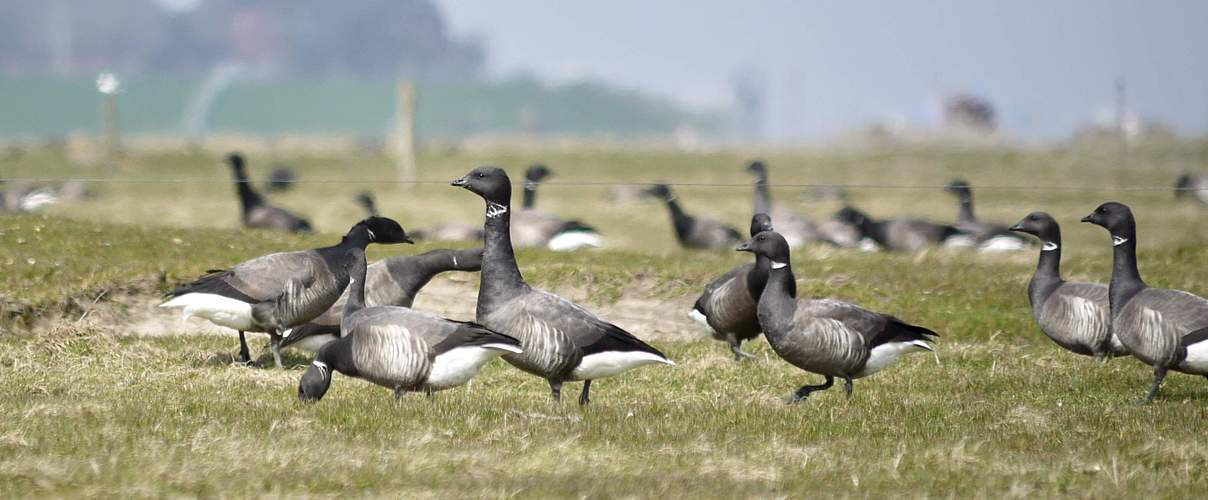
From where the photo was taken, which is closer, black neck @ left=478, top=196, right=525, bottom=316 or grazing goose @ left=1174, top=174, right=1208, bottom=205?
black neck @ left=478, top=196, right=525, bottom=316

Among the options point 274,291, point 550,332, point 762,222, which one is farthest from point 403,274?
point 762,222

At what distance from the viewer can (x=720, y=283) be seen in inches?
640

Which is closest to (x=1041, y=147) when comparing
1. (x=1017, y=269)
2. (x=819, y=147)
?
(x=819, y=147)

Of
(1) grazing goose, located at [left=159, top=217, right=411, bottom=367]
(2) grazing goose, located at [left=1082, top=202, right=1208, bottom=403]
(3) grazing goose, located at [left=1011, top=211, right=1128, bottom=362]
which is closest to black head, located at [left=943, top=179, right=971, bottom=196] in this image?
(3) grazing goose, located at [left=1011, top=211, right=1128, bottom=362]

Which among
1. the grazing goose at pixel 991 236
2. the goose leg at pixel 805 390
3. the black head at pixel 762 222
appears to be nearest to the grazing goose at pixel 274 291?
the goose leg at pixel 805 390

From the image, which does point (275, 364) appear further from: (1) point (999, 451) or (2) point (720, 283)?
(1) point (999, 451)

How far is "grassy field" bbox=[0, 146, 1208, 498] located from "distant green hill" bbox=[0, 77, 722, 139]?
77.2m

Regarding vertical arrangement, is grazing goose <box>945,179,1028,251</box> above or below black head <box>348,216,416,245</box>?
below

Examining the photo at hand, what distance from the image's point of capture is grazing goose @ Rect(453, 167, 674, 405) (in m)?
11.6

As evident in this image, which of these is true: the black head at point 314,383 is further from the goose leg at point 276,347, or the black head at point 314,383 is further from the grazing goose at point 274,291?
the goose leg at point 276,347

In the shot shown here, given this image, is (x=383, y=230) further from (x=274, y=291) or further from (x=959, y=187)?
(x=959, y=187)

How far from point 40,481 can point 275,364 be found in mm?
6559

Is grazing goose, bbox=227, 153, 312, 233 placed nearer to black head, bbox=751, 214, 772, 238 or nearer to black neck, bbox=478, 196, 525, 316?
black head, bbox=751, 214, 772, 238

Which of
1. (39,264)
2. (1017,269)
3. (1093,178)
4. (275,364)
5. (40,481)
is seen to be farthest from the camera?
(1093,178)
